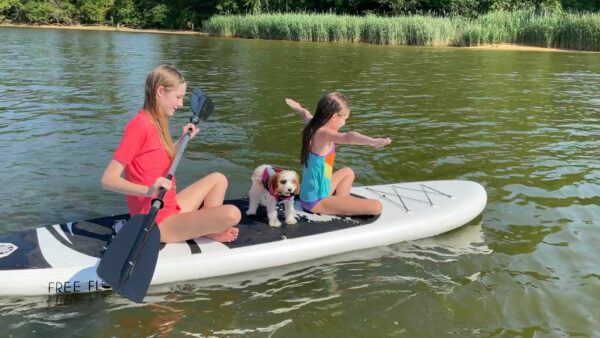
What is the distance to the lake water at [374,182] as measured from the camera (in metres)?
3.40

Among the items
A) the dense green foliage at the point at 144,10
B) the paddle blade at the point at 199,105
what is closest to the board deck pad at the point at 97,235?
the paddle blade at the point at 199,105

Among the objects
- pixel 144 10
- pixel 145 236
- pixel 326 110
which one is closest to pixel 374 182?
pixel 326 110

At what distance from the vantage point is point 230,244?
157 inches

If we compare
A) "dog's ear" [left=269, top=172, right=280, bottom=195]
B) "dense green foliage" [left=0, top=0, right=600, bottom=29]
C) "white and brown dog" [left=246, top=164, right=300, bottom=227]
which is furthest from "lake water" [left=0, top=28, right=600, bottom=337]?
"dense green foliage" [left=0, top=0, right=600, bottom=29]

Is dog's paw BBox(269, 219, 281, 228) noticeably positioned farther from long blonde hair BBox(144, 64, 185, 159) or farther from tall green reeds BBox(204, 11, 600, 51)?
tall green reeds BBox(204, 11, 600, 51)

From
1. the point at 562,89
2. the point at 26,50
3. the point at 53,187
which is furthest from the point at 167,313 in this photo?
the point at 26,50

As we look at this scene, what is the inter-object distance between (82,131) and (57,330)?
5612mm

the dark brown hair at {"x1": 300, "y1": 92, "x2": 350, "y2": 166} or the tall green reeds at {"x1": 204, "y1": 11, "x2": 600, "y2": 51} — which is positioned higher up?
the tall green reeds at {"x1": 204, "y1": 11, "x2": 600, "y2": 51}

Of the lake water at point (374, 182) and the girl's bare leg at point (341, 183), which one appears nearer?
the lake water at point (374, 182)

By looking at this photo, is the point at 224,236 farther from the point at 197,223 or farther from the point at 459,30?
the point at 459,30

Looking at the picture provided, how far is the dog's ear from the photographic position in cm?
397

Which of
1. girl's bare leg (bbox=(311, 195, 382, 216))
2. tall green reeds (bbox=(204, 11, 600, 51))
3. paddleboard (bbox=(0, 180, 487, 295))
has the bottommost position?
paddleboard (bbox=(0, 180, 487, 295))

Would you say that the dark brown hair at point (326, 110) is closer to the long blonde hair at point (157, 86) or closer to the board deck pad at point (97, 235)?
the board deck pad at point (97, 235)

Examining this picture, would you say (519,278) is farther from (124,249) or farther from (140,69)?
(140,69)
